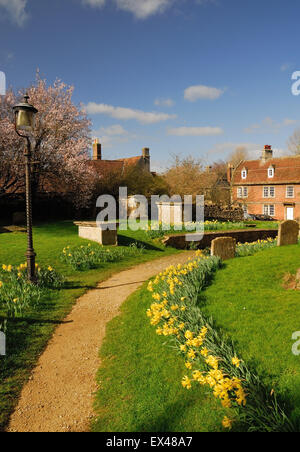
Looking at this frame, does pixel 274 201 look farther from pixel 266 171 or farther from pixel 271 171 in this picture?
pixel 266 171

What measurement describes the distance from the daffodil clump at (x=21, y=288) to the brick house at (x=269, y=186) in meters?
33.1

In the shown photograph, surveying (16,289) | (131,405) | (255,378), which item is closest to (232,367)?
(255,378)

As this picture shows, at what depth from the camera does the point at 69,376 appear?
4648mm

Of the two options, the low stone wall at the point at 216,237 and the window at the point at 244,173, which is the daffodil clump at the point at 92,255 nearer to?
the low stone wall at the point at 216,237

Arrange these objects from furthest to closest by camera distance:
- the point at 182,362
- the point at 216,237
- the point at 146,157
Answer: the point at 146,157, the point at 216,237, the point at 182,362

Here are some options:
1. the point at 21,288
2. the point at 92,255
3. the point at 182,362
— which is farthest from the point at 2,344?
the point at 92,255

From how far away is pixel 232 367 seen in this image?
12.5ft

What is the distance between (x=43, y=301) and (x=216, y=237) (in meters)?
11.3

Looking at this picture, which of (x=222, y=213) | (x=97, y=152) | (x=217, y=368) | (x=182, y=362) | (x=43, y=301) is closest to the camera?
(x=217, y=368)

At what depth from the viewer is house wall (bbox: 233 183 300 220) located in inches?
1480

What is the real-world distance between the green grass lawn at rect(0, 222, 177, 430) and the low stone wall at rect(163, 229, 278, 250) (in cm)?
85

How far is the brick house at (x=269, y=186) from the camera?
38094 millimetres
